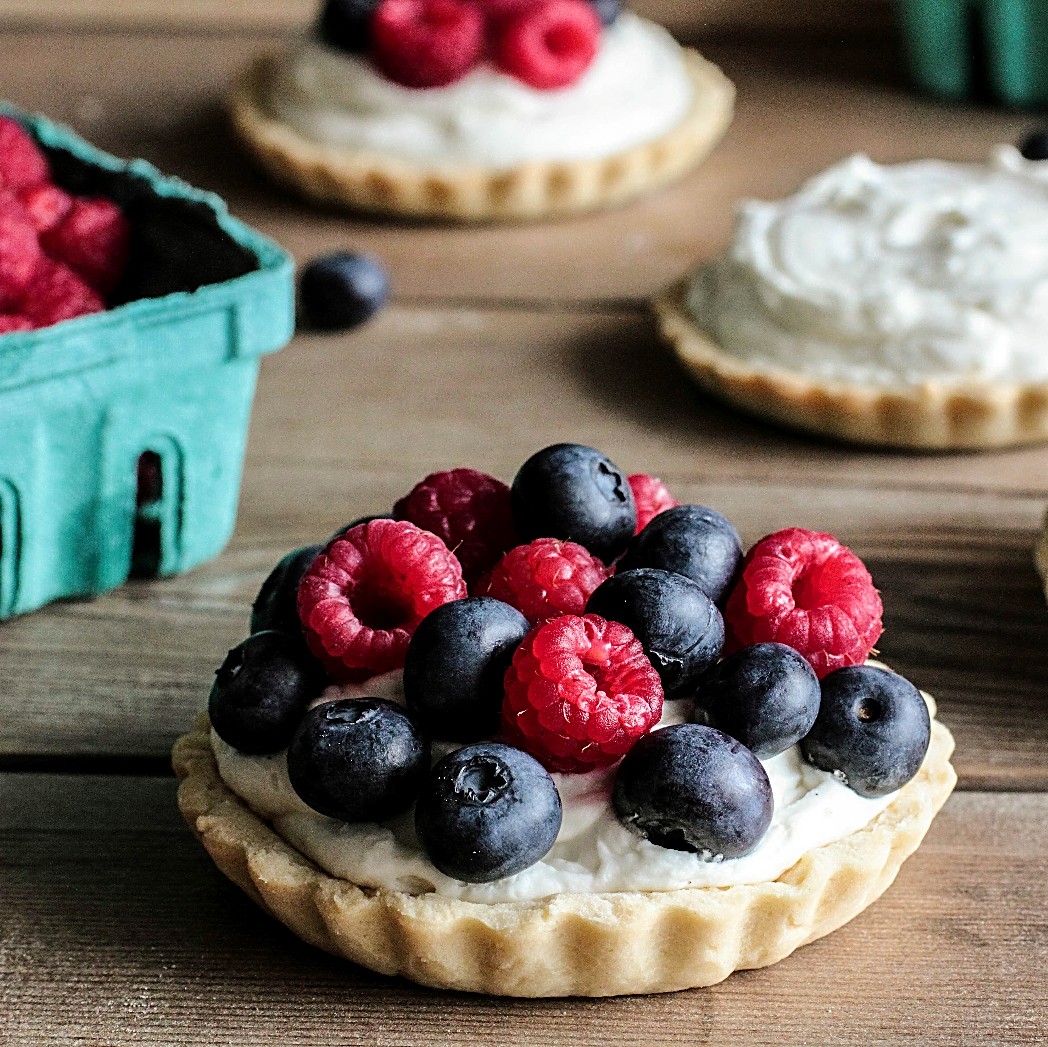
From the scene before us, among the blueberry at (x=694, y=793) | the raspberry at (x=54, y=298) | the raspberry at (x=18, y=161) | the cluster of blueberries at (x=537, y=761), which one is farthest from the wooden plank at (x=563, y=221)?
the blueberry at (x=694, y=793)

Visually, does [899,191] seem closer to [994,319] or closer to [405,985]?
[994,319]

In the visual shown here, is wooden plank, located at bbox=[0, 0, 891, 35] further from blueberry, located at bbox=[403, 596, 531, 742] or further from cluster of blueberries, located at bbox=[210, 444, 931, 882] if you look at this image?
blueberry, located at bbox=[403, 596, 531, 742]

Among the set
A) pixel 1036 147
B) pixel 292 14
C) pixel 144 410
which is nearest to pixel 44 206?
pixel 144 410

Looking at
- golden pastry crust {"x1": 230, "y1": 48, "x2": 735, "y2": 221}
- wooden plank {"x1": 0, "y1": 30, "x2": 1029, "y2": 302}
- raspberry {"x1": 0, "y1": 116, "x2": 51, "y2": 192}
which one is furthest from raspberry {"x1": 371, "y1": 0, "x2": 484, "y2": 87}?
raspberry {"x1": 0, "y1": 116, "x2": 51, "y2": 192}

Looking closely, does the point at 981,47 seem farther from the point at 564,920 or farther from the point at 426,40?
the point at 564,920

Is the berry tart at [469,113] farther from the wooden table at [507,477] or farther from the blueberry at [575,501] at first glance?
the blueberry at [575,501]

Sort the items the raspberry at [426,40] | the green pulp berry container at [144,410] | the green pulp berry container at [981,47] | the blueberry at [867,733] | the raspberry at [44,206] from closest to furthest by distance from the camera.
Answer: the blueberry at [867,733] → the green pulp berry container at [144,410] → the raspberry at [44,206] → the raspberry at [426,40] → the green pulp berry container at [981,47]
